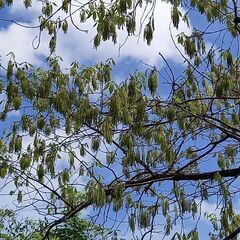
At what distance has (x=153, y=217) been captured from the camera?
19.0ft

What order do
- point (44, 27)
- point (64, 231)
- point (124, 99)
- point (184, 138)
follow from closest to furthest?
point (124, 99) → point (44, 27) → point (184, 138) → point (64, 231)

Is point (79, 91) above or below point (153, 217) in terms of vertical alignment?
above

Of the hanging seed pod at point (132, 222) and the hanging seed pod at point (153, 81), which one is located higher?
the hanging seed pod at point (153, 81)

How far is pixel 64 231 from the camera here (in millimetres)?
10820

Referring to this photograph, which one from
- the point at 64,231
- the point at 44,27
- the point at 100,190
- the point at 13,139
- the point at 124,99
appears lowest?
the point at 100,190

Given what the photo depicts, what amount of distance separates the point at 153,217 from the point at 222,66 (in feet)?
5.45

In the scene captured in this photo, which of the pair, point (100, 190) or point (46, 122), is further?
point (46, 122)

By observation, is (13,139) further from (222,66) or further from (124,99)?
(222,66)

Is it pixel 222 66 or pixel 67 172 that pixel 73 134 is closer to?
pixel 67 172

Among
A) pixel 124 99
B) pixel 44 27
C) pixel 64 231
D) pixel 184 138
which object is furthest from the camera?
pixel 64 231

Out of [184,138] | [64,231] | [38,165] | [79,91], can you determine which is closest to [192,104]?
[184,138]

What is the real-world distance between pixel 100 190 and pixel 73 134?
1086 millimetres

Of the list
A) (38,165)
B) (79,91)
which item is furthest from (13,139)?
(79,91)

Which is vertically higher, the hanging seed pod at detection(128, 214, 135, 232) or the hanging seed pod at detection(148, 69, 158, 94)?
the hanging seed pod at detection(148, 69, 158, 94)
